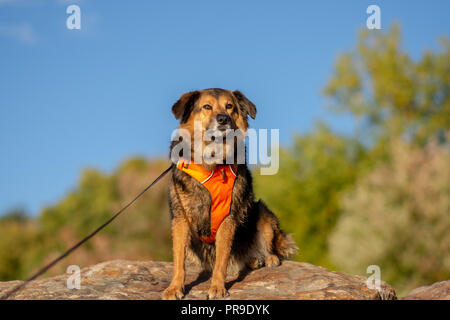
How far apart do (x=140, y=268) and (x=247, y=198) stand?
6.81 ft

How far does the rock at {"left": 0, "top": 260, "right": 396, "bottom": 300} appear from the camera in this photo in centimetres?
602

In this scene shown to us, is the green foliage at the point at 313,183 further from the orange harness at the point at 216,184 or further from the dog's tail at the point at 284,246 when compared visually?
the orange harness at the point at 216,184

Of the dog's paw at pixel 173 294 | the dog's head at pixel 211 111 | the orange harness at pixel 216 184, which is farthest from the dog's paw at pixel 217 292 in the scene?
the dog's head at pixel 211 111

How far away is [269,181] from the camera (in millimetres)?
49812

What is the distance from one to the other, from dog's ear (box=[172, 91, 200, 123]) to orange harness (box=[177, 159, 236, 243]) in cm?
63

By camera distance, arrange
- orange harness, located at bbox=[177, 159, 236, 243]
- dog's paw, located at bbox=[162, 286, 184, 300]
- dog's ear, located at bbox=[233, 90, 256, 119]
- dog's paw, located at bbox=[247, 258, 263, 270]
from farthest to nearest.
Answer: dog's paw, located at bbox=[247, 258, 263, 270] < dog's ear, located at bbox=[233, 90, 256, 119] < orange harness, located at bbox=[177, 159, 236, 243] < dog's paw, located at bbox=[162, 286, 184, 300]

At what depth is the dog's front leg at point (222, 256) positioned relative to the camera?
595 cm

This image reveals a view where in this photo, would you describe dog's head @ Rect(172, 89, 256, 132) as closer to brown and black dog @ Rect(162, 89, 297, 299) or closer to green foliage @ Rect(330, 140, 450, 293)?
brown and black dog @ Rect(162, 89, 297, 299)

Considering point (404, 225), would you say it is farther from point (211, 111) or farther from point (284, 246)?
point (211, 111)

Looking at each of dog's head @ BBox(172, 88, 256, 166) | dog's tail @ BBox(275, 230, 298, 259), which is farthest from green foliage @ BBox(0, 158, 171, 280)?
dog's head @ BBox(172, 88, 256, 166)

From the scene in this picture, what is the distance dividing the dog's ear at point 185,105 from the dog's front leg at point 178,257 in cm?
144

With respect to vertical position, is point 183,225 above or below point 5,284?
above

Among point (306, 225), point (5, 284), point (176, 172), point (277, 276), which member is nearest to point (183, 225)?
point (176, 172)
